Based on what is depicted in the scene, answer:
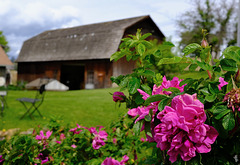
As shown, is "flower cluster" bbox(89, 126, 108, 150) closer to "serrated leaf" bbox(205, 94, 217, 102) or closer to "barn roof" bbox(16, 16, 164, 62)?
"serrated leaf" bbox(205, 94, 217, 102)

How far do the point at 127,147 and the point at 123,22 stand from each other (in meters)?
15.9

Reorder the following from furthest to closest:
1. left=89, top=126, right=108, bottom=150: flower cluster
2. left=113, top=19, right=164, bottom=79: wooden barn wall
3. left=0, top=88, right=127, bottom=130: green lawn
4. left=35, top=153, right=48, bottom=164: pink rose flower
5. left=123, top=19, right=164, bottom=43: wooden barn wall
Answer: left=123, top=19, right=164, bottom=43: wooden barn wall → left=113, top=19, right=164, bottom=79: wooden barn wall → left=0, top=88, right=127, bottom=130: green lawn → left=89, top=126, right=108, bottom=150: flower cluster → left=35, top=153, right=48, bottom=164: pink rose flower

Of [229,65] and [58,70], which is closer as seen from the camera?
[229,65]

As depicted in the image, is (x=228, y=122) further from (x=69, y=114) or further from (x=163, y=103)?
(x=69, y=114)

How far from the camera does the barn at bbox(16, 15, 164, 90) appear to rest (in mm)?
16078

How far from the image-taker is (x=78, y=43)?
1875cm

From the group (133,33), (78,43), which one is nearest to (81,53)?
(78,43)

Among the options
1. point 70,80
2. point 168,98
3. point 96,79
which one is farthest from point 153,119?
point 70,80

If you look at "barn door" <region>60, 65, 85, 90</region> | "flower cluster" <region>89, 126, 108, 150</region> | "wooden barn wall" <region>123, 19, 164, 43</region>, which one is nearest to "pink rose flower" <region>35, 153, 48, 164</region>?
"flower cluster" <region>89, 126, 108, 150</region>

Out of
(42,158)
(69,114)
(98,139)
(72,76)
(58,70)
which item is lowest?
(69,114)

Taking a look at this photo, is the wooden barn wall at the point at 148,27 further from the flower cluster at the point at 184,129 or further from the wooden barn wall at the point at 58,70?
the flower cluster at the point at 184,129

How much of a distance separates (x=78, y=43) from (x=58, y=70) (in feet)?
11.2

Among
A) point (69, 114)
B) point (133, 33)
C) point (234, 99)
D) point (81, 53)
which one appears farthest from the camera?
point (81, 53)

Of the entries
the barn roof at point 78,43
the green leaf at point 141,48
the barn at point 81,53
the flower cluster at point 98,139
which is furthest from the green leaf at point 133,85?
the barn roof at point 78,43
